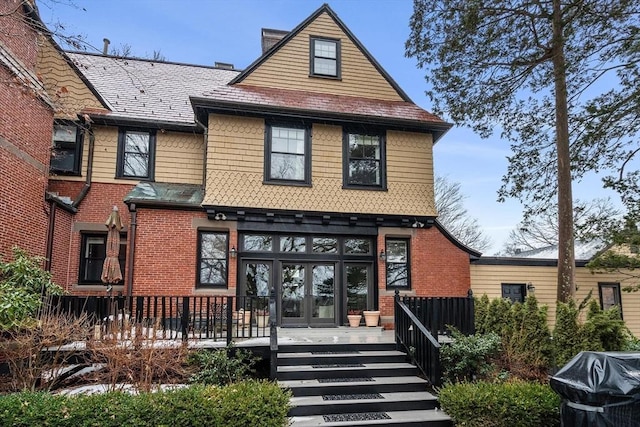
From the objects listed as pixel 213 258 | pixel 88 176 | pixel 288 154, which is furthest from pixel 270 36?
pixel 213 258

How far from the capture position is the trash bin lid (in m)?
4.98

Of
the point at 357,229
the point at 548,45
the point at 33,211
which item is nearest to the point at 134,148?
the point at 33,211

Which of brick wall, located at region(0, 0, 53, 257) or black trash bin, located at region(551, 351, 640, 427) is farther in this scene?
brick wall, located at region(0, 0, 53, 257)

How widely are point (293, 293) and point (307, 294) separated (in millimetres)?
385

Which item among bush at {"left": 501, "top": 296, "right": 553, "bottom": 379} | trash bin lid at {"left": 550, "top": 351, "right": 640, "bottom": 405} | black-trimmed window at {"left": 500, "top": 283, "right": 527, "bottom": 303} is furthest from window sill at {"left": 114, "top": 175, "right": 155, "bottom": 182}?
black-trimmed window at {"left": 500, "top": 283, "right": 527, "bottom": 303}

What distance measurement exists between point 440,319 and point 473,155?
746 inches

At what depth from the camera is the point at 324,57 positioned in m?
13.0

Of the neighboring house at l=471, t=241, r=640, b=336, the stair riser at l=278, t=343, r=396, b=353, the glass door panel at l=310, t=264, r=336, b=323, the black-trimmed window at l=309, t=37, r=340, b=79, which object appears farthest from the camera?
the neighboring house at l=471, t=241, r=640, b=336

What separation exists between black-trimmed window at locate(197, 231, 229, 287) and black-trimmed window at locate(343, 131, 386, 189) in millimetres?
3918

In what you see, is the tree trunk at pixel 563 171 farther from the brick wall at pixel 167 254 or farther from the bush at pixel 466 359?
the brick wall at pixel 167 254

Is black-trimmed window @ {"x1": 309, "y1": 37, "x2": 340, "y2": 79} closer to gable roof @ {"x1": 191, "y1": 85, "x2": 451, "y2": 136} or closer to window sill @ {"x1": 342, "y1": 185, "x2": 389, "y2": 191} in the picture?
gable roof @ {"x1": 191, "y1": 85, "x2": 451, "y2": 136}

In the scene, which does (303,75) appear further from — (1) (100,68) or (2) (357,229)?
(1) (100,68)

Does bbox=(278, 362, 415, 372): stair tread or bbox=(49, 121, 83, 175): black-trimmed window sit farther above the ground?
bbox=(49, 121, 83, 175): black-trimmed window

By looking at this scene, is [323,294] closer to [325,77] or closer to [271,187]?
[271,187]
